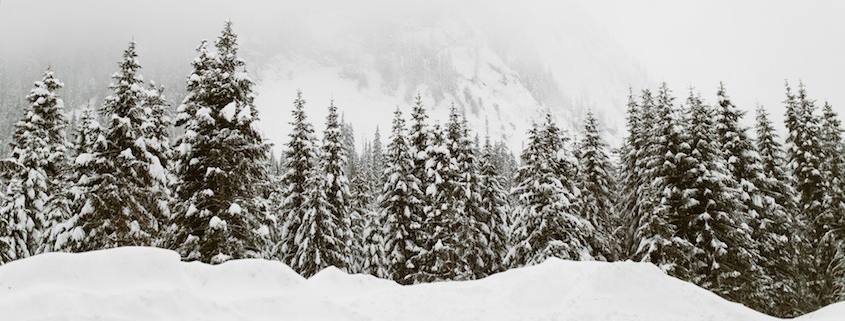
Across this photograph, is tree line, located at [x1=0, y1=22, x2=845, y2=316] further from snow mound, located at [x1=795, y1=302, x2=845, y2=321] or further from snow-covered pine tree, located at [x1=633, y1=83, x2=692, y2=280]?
snow mound, located at [x1=795, y1=302, x2=845, y2=321]

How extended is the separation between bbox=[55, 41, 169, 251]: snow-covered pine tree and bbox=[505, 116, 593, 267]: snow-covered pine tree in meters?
16.9

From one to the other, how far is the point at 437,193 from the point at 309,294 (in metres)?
17.7

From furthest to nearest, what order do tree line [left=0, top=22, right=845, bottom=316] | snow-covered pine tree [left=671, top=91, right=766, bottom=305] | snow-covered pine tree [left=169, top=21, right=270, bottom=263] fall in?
snow-covered pine tree [left=671, top=91, right=766, bottom=305], tree line [left=0, top=22, right=845, bottom=316], snow-covered pine tree [left=169, top=21, right=270, bottom=263]

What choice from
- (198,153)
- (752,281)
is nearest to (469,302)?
(198,153)

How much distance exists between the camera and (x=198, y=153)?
21.1m

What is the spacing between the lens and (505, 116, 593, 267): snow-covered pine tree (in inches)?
1080

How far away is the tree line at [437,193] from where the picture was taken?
21.5 meters

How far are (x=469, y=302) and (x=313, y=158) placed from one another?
746 inches

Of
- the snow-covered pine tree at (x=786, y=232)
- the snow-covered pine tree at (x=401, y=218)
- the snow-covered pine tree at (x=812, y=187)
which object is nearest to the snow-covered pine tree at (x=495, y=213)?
the snow-covered pine tree at (x=401, y=218)

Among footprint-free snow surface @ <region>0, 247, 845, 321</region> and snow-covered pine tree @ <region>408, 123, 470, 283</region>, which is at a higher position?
snow-covered pine tree @ <region>408, 123, 470, 283</region>

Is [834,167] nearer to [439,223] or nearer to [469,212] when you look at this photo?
[469,212]

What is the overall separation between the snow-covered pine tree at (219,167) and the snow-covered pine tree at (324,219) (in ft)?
20.1

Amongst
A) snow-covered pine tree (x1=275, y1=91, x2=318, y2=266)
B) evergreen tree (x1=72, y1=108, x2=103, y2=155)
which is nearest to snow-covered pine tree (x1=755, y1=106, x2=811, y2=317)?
snow-covered pine tree (x1=275, y1=91, x2=318, y2=266)

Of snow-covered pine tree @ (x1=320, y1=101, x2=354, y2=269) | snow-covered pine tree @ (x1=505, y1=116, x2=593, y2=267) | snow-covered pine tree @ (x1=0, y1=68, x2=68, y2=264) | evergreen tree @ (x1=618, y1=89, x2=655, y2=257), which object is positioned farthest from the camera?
snow-covered pine tree @ (x1=320, y1=101, x2=354, y2=269)
